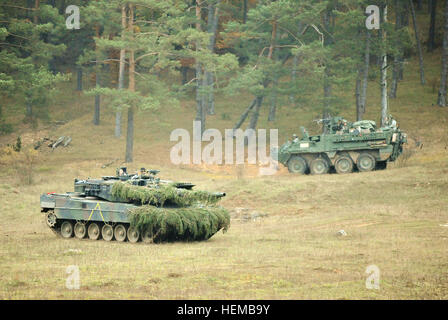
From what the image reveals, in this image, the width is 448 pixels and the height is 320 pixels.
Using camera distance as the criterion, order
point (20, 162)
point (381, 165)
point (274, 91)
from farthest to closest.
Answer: point (274, 91)
point (20, 162)
point (381, 165)

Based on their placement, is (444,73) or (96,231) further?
(444,73)

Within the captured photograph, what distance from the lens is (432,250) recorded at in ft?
53.0

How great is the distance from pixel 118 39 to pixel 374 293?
94.8 feet

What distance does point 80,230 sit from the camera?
68.5 ft

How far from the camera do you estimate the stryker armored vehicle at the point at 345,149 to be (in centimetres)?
3148

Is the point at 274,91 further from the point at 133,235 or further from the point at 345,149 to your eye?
the point at 133,235

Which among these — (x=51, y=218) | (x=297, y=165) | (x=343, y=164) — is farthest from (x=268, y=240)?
(x=297, y=165)

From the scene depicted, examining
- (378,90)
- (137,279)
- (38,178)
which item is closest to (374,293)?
(137,279)

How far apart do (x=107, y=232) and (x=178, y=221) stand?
2.63 metres

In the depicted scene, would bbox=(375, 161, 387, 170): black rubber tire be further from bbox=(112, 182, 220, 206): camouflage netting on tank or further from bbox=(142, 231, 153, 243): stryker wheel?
bbox=(142, 231, 153, 243): stryker wheel

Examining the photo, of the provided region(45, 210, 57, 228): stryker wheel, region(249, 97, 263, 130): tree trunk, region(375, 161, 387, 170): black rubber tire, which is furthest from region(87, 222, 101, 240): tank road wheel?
region(249, 97, 263, 130): tree trunk

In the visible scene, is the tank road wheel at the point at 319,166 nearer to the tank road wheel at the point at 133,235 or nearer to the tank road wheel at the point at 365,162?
the tank road wheel at the point at 365,162

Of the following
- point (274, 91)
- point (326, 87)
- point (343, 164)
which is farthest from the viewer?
point (274, 91)

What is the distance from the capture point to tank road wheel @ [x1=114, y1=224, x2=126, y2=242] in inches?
774
